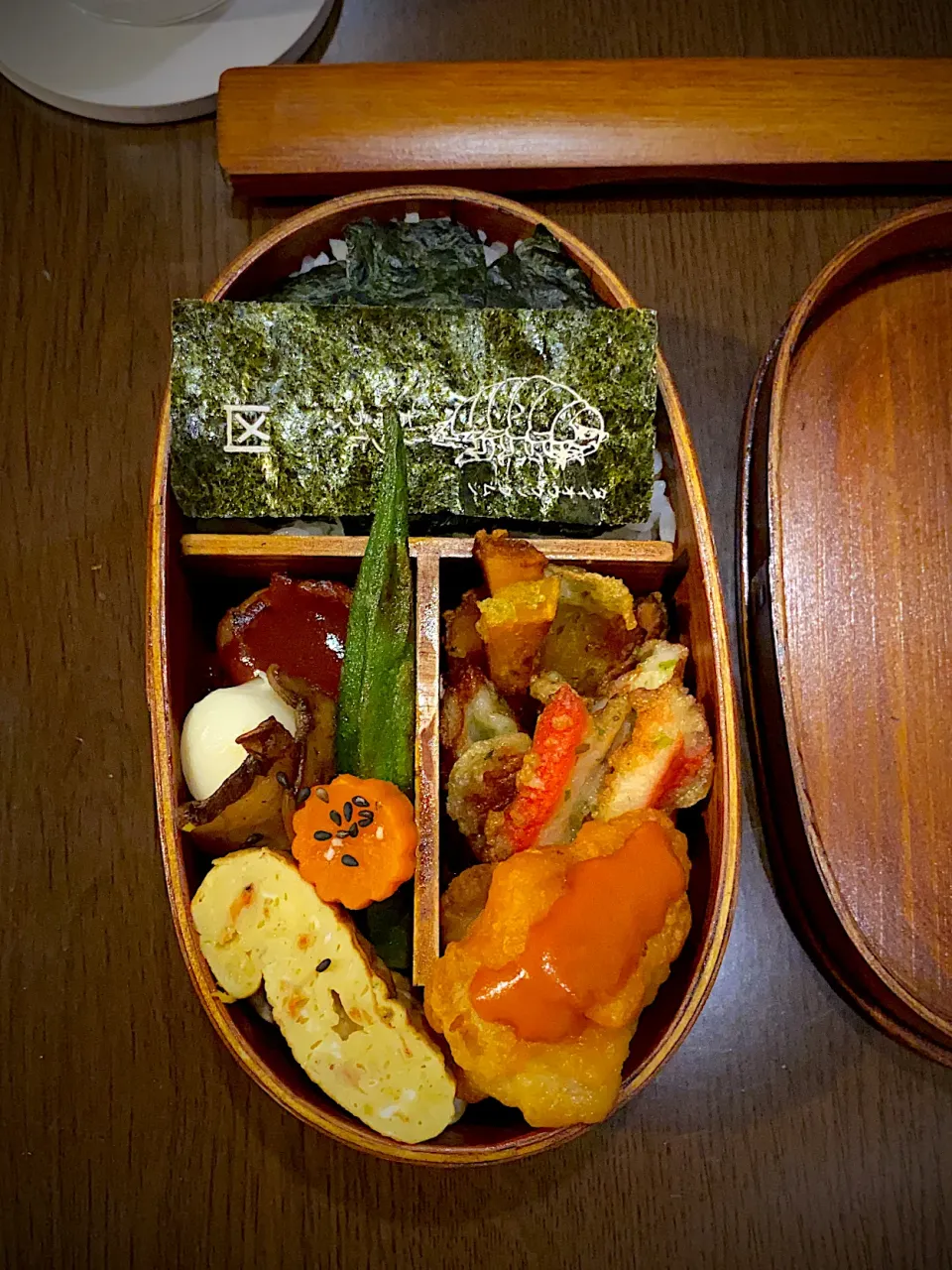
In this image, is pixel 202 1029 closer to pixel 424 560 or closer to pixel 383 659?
pixel 383 659

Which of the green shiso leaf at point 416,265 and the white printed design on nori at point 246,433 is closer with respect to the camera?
the white printed design on nori at point 246,433

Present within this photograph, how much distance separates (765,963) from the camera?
1512mm

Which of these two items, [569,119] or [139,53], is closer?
[569,119]

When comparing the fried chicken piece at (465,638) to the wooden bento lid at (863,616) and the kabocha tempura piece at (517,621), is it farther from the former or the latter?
the wooden bento lid at (863,616)

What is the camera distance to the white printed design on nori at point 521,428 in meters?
1.41

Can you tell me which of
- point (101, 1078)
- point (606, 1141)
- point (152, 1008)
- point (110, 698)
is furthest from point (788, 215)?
point (101, 1078)

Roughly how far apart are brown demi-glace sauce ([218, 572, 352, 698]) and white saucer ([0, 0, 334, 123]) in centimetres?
105

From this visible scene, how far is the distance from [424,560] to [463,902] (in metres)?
0.46

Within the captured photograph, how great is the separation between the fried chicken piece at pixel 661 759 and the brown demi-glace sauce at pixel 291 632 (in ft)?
1.43

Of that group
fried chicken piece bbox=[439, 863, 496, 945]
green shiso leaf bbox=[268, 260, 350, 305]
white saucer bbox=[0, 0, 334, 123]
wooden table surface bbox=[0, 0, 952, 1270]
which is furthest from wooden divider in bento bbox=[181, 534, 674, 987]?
white saucer bbox=[0, 0, 334, 123]

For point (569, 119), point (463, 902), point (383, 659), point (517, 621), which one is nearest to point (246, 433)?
point (383, 659)

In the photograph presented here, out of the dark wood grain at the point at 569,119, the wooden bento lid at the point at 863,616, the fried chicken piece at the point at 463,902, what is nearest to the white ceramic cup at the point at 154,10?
the dark wood grain at the point at 569,119

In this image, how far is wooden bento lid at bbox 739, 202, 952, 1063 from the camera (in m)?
1.43

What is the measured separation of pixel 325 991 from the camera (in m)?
1.12
